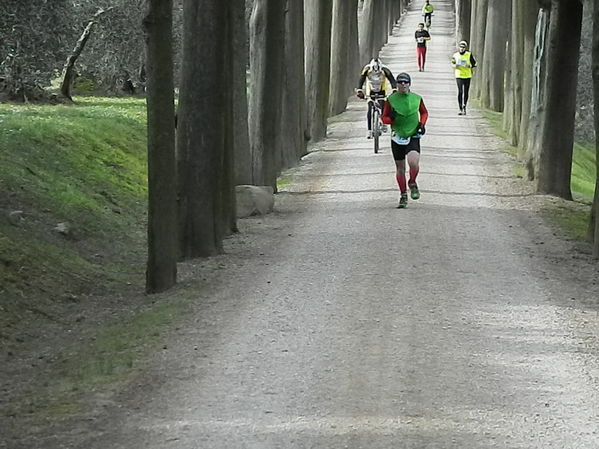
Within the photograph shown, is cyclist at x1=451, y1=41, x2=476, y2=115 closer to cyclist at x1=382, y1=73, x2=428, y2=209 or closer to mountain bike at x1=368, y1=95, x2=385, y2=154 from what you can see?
mountain bike at x1=368, y1=95, x2=385, y2=154

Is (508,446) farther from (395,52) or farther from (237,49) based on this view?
(395,52)

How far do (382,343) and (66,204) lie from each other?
825cm

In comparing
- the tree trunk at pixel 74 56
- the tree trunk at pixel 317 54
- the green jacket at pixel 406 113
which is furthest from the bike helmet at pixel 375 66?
the green jacket at pixel 406 113

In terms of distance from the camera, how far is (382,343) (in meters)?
9.98

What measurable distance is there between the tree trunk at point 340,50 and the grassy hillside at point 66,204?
11276mm

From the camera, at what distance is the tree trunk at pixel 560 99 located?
18547mm

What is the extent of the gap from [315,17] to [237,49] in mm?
10470

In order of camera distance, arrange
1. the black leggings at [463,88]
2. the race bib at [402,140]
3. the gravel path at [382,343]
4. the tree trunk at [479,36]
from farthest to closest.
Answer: the tree trunk at [479,36]
the black leggings at [463,88]
the race bib at [402,140]
the gravel path at [382,343]

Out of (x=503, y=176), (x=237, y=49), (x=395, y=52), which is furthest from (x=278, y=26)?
(x=395, y=52)

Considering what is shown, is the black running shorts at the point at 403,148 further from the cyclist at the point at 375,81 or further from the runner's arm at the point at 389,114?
the cyclist at the point at 375,81

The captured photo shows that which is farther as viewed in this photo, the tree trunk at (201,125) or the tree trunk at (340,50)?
the tree trunk at (340,50)

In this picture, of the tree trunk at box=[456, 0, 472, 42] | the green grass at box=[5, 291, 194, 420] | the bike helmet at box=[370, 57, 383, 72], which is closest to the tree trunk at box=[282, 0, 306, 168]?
the bike helmet at box=[370, 57, 383, 72]

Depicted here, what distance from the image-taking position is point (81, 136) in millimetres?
21531

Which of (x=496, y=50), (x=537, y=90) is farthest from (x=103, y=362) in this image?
(x=496, y=50)
